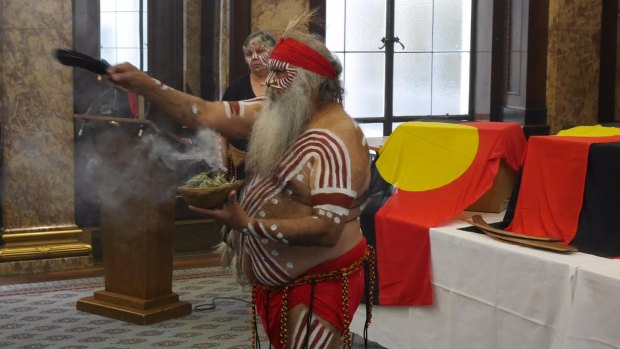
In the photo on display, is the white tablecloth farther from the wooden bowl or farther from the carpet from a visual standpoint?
the wooden bowl

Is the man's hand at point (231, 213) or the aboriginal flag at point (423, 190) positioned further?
the aboriginal flag at point (423, 190)

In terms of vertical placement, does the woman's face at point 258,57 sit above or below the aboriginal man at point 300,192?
above

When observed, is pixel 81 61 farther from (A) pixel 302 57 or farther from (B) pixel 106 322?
(B) pixel 106 322

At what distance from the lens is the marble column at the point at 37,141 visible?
23.9 feet

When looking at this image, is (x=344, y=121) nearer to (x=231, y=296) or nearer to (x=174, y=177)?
(x=174, y=177)

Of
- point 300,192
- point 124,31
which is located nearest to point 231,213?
point 300,192

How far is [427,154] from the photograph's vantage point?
16.7ft

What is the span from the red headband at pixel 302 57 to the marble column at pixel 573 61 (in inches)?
252

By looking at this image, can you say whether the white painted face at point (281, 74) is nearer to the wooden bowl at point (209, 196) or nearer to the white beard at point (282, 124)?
the white beard at point (282, 124)

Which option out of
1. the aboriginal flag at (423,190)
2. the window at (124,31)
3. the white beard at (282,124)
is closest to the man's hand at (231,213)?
the white beard at (282,124)

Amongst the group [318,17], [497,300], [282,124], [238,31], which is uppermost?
[318,17]

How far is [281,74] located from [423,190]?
2000mm

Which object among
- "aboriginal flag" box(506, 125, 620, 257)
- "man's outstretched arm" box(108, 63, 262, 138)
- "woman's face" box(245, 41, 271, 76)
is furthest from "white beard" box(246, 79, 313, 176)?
"woman's face" box(245, 41, 271, 76)

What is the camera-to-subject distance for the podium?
238 inches
